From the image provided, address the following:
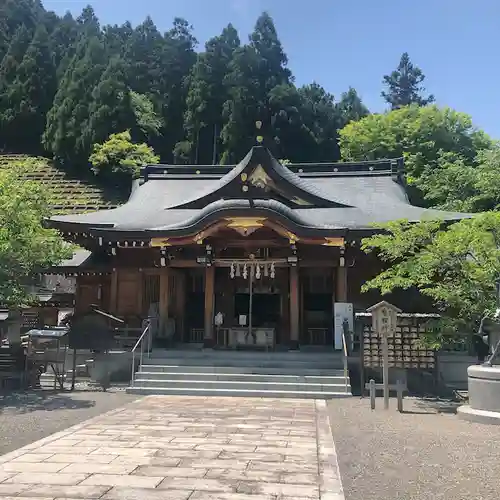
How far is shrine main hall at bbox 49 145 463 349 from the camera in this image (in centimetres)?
1475

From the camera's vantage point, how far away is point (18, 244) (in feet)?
38.0

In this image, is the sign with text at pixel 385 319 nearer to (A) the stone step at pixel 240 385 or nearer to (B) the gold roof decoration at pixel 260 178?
(A) the stone step at pixel 240 385

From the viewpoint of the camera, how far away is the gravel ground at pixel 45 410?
7.61m

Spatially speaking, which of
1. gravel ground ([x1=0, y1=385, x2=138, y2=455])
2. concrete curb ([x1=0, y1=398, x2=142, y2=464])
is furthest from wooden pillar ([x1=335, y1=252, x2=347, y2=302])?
concrete curb ([x1=0, y1=398, x2=142, y2=464])

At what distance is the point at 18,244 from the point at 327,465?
8676 mm

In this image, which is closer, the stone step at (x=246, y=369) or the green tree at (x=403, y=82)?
the stone step at (x=246, y=369)

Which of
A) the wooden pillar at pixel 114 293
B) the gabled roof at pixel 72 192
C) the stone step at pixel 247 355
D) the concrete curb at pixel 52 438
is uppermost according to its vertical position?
the gabled roof at pixel 72 192

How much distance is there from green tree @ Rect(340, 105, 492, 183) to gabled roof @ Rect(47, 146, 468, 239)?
10966 millimetres

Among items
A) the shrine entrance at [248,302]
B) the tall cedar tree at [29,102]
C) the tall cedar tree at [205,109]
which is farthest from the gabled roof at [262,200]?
the tall cedar tree at [29,102]

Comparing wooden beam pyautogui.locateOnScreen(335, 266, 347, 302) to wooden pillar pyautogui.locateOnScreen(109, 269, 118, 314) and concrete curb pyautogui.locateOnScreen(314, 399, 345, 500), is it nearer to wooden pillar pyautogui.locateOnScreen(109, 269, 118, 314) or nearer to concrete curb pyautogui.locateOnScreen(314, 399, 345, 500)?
concrete curb pyautogui.locateOnScreen(314, 399, 345, 500)

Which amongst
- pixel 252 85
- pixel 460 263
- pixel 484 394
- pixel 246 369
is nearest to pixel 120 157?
pixel 252 85

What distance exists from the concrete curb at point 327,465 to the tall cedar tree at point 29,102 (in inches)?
1986

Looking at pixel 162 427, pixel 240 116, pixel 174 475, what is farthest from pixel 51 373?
pixel 240 116

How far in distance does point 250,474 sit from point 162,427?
308 centimetres
